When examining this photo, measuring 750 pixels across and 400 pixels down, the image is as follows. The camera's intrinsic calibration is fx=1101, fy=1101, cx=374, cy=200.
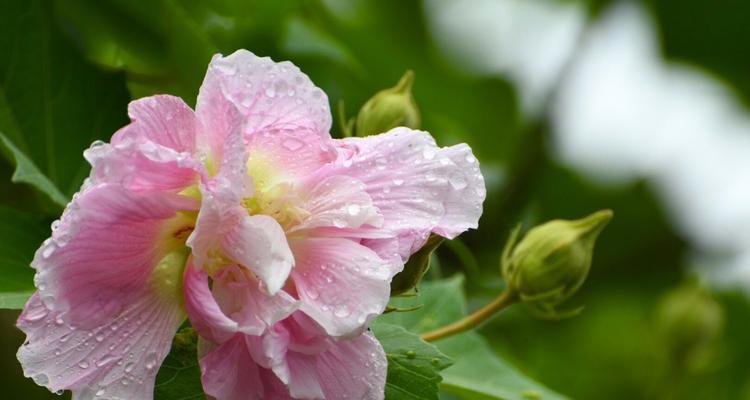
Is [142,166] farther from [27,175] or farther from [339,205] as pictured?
[27,175]

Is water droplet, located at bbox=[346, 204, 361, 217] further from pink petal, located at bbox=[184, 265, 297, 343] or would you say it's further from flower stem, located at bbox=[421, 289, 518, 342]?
flower stem, located at bbox=[421, 289, 518, 342]

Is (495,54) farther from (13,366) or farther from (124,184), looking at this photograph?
(124,184)

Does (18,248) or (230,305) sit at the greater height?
(230,305)

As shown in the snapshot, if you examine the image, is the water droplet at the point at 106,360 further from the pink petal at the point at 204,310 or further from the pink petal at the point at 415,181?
the pink petal at the point at 415,181

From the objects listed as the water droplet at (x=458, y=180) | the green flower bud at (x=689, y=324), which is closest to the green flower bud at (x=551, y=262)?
the water droplet at (x=458, y=180)

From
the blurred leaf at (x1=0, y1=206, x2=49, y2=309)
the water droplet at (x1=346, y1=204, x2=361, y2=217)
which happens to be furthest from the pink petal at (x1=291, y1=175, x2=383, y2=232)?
the blurred leaf at (x1=0, y1=206, x2=49, y2=309)

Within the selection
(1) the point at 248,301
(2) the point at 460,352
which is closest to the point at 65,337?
(1) the point at 248,301

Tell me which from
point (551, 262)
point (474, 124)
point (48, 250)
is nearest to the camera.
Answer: point (48, 250)
